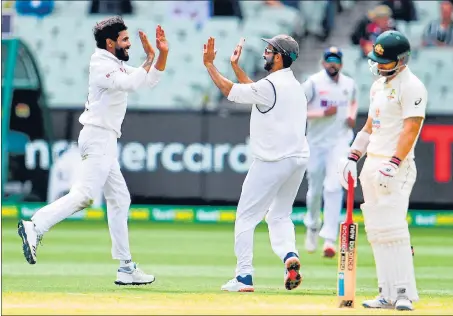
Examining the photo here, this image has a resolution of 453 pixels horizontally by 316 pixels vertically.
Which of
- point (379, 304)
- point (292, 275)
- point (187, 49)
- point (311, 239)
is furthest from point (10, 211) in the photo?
point (379, 304)

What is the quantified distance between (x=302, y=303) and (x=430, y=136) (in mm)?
9019

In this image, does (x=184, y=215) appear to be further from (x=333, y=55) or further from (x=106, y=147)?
(x=106, y=147)

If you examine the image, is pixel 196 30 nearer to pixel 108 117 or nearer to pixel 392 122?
pixel 108 117

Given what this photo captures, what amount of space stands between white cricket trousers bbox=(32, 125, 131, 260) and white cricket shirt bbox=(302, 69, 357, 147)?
3823 mm

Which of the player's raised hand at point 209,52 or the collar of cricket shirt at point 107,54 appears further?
the collar of cricket shirt at point 107,54

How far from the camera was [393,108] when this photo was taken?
8.40 metres

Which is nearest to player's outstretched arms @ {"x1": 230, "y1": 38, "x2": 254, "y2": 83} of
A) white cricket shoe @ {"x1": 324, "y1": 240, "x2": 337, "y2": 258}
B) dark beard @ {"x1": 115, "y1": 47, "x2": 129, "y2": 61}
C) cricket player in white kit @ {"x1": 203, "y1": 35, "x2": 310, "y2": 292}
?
cricket player in white kit @ {"x1": 203, "y1": 35, "x2": 310, "y2": 292}

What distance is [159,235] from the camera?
15523mm

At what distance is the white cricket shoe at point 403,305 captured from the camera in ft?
27.0

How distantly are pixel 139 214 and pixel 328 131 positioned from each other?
16.1 feet

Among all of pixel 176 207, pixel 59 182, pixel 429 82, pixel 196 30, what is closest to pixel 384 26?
pixel 429 82

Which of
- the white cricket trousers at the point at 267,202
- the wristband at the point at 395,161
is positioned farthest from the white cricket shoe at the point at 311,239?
the wristband at the point at 395,161

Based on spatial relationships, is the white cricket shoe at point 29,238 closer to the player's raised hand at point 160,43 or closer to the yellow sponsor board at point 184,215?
the player's raised hand at point 160,43

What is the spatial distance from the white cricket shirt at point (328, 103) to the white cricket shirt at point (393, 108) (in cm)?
474
